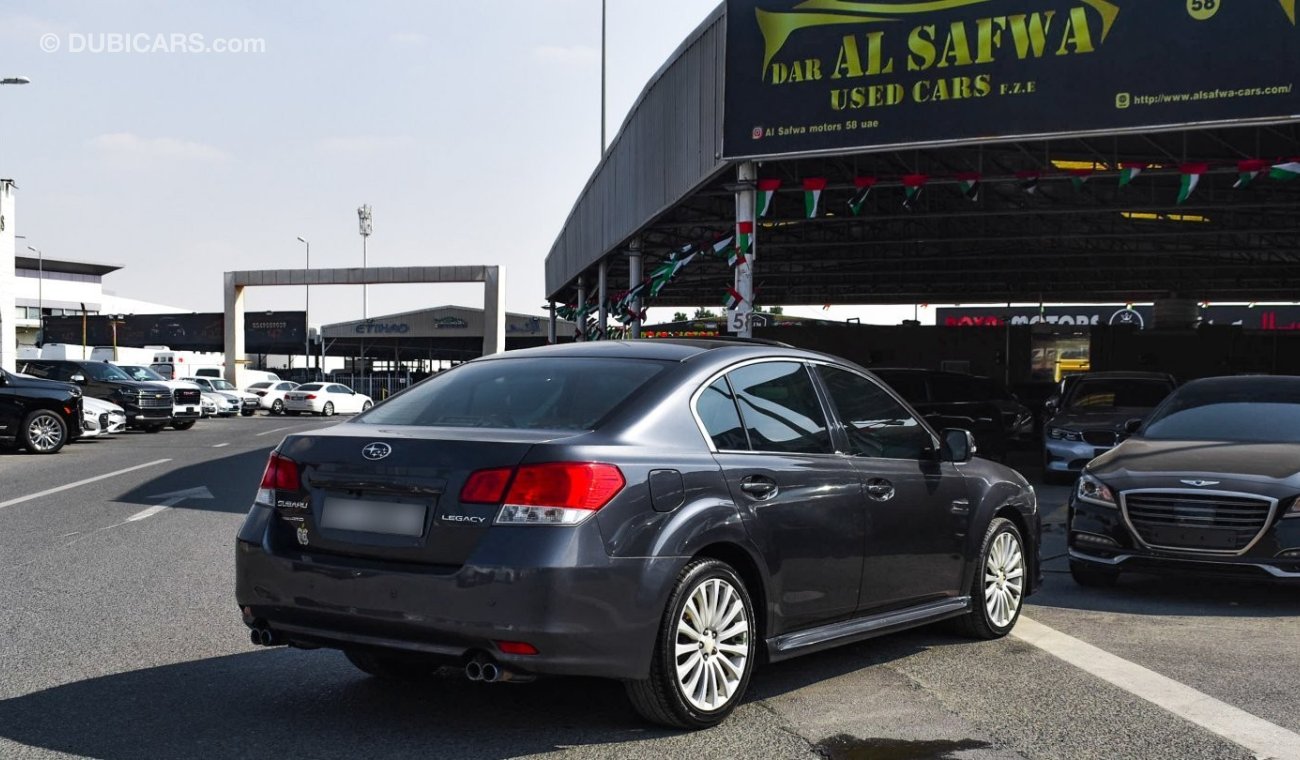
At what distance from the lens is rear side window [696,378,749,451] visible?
17.0 feet

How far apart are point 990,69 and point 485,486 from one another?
620 inches

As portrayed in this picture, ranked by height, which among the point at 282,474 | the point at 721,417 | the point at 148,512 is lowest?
the point at 148,512

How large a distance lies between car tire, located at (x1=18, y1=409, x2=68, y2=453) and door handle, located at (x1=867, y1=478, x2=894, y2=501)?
1910cm

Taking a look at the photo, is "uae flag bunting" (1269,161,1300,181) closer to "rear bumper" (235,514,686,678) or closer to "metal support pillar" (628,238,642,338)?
"metal support pillar" (628,238,642,338)

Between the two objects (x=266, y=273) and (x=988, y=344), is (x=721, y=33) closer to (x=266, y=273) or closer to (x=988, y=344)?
(x=988, y=344)

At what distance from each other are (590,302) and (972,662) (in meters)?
38.8

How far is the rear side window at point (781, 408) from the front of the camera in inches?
214

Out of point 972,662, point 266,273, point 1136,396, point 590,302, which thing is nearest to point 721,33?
point 1136,396

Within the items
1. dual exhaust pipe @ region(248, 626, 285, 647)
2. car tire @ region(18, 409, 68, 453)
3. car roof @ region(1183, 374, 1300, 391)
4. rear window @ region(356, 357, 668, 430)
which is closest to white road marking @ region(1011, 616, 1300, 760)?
rear window @ region(356, 357, 668, 430)

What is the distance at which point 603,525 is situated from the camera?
452 centimetres

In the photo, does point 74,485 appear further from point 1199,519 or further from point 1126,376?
point 1126,376

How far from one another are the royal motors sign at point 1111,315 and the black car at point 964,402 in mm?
51510

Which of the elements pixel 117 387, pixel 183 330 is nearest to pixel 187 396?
pixel 117 387

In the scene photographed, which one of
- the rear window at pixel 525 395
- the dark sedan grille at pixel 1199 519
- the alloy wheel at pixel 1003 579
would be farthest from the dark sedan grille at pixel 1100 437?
the rear window at pixel 525 395
